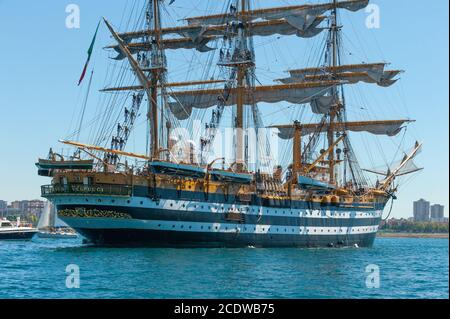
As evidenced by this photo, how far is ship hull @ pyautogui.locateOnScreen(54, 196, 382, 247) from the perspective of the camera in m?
55.2

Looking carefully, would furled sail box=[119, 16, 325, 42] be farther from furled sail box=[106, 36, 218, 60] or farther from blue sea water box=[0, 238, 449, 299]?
blue sea water box=[0, 238, 449, 299]

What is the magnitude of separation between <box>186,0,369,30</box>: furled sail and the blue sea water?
25.3 meters

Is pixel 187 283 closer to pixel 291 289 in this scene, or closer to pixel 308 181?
pixel 291 289

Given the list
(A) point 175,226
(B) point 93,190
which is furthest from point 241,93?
(B) point 93,190

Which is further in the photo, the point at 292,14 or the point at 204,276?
the point at 292,14

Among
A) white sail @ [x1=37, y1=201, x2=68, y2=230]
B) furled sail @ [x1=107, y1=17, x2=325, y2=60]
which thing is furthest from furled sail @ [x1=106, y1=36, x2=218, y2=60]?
white sail @ [x1=37, y1=201, x2=68, y2=230]

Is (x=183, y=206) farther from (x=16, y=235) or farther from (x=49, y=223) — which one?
(x=49, y=223)

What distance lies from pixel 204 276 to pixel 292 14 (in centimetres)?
3915

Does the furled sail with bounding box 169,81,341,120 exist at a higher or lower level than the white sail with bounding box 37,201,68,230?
higher

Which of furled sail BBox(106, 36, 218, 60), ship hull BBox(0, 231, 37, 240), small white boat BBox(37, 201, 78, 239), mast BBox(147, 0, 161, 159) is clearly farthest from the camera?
small white boat BBox(37, 201, 78, 239)

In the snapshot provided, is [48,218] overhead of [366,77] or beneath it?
beneath

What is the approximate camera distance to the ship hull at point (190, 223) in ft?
181

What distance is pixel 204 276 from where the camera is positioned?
3769 centimetres

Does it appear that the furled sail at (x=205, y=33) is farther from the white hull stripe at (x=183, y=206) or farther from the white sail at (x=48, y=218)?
the white sail at (x=48, y=218)
